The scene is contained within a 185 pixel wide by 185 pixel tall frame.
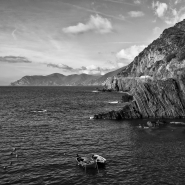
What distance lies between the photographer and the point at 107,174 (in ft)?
118

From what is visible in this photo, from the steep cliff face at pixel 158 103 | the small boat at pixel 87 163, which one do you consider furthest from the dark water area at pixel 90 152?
the steep cliff face at pixel 158 103

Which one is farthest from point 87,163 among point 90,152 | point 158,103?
point 158,103

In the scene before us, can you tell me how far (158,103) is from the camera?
8206 cm

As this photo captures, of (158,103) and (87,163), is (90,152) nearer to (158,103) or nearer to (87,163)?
(87,163)

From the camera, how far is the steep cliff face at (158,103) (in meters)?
80.6

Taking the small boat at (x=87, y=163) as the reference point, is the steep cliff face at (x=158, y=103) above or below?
above

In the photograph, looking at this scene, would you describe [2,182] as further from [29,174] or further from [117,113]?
[117,113]

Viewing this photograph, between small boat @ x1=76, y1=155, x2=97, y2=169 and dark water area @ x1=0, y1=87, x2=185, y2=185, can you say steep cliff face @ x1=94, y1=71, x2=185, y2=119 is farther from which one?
small boat @ x1=76, y1=155, x2=97, y2=169

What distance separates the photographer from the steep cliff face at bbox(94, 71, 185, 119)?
265ft

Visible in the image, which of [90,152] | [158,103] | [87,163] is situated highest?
[158,103]

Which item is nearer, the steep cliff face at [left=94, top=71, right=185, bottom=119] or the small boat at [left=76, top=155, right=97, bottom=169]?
the small boat at [left=76, top=155, right=97, bottom=169]

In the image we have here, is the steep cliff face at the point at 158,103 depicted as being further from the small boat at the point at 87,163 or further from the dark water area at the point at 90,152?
the small boat at the point at 87,163

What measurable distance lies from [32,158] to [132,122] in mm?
41583

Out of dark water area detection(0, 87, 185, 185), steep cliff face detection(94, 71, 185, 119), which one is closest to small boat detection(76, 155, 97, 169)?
dark water area detection(0, 87, 185, 185)
